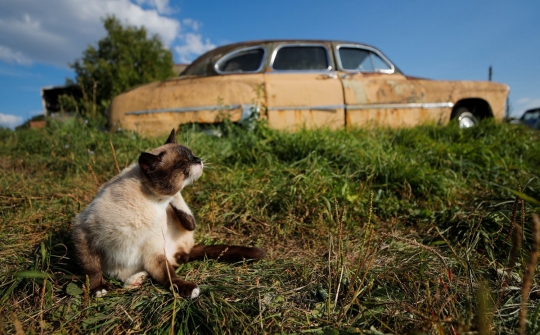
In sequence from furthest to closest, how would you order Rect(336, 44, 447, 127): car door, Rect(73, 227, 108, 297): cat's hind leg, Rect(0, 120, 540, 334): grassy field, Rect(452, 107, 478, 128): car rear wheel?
Rect(452, 107, 478, 128): car rear wheel → Rect(336, 44, 447, 127): car door → Rect(73, 227, 108, 297): cat's hind leg → Rect(0, 120, 540, 334): grassy field

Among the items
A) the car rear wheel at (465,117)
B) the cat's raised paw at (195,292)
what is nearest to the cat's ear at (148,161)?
the cat's raised paw at (195,292)

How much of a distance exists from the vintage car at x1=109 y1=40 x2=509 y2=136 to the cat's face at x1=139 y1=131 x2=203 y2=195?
8.71ft

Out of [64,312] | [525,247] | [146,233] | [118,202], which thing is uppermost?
[118,202]

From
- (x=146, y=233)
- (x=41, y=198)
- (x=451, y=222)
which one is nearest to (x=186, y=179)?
(x=146, y=233)

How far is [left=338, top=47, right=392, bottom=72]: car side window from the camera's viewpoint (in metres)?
5.42

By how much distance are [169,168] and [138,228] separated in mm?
401

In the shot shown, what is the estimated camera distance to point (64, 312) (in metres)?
1.51

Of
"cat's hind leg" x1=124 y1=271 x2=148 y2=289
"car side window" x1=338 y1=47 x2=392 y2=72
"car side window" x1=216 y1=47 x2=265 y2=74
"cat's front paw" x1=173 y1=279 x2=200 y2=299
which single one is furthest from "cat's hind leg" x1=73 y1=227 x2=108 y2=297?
"car side window" x1=338 y1=47 x2=392 y2=72

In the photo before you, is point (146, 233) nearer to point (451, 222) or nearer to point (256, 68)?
point (451, 222)

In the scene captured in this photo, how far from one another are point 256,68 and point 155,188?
377 centimetres

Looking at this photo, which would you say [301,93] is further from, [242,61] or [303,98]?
[242,61]

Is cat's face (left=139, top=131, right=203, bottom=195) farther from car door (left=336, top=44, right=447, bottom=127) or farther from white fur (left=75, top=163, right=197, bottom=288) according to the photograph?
car door (left=336, top=44, right=447, bottom=127)

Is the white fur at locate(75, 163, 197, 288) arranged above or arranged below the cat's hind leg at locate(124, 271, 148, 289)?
above

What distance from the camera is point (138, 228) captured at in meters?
1.74
